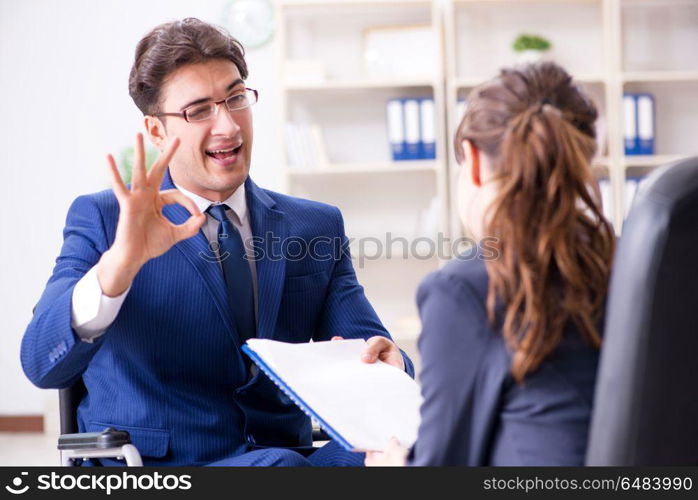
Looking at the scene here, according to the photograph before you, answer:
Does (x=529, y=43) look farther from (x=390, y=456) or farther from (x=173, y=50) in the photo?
(x=390, y=456)

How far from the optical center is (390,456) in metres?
1.24

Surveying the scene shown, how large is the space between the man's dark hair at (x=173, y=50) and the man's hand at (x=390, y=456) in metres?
0.90

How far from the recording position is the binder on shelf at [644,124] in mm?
4680

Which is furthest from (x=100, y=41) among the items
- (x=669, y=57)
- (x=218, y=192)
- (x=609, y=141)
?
(x=218, y=192)

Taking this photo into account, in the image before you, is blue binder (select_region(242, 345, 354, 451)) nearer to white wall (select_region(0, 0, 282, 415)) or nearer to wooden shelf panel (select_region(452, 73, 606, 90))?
wooden shelf panel (select_region(452, 73, 606, 90))

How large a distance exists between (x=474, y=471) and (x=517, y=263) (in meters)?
0.27

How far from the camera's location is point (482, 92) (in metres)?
1.19

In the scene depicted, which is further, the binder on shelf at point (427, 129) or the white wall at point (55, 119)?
the white wall at point (55, 119)

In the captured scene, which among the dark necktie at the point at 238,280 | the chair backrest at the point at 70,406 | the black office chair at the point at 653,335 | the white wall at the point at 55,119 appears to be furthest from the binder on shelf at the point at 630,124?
the black office chair at the point at 653,335

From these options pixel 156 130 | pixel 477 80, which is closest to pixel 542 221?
pixel 156 130

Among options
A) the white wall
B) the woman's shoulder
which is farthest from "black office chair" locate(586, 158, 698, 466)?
the white wall

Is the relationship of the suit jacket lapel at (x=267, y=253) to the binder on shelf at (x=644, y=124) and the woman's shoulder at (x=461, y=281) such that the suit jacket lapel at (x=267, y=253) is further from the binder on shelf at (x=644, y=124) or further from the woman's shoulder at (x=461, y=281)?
the binder on shelf at (x=644, y=124)

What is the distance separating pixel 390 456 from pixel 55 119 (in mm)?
4254

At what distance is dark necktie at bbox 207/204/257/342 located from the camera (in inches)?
68.9
